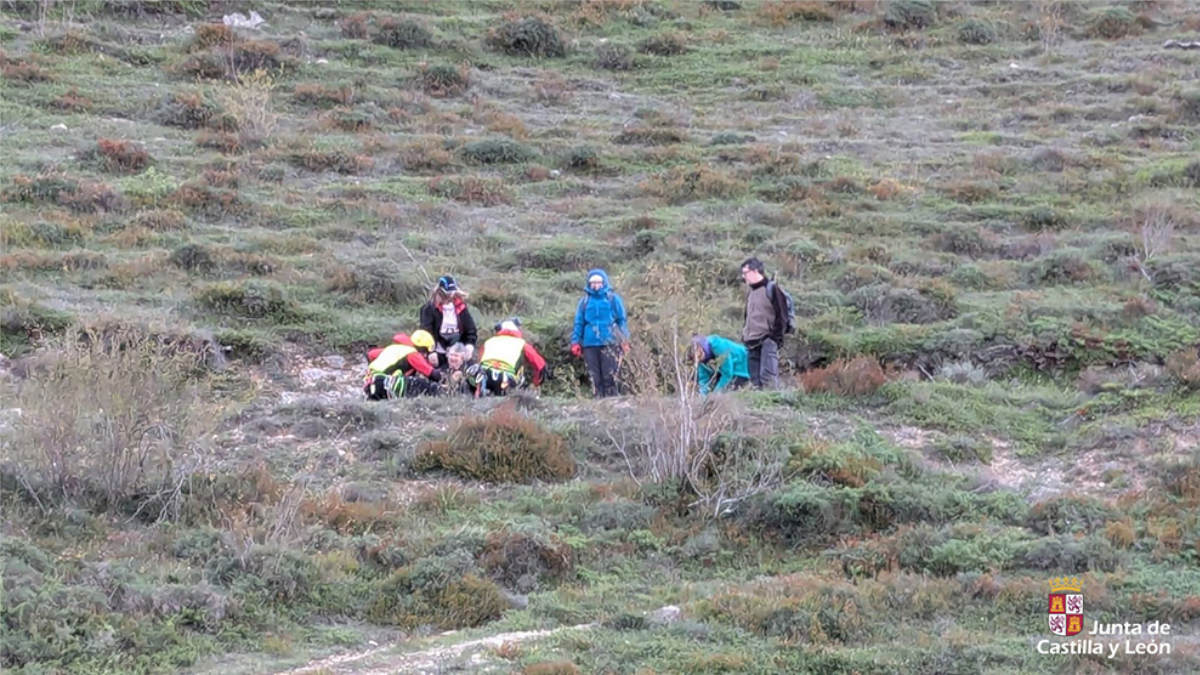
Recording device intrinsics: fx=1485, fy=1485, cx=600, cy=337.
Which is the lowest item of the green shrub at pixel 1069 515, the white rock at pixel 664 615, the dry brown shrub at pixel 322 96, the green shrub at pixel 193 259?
the green shrub at pixel 1069 515

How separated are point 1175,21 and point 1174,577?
2294cm

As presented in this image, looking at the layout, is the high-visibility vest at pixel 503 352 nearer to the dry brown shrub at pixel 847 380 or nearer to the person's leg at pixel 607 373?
the person's leg at pixel 607 373

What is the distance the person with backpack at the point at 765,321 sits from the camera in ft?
44.1

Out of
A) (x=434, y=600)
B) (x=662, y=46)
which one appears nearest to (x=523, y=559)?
(x=434, y=600)

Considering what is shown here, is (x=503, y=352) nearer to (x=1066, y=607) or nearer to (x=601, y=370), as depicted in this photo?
(x=601, y=370)

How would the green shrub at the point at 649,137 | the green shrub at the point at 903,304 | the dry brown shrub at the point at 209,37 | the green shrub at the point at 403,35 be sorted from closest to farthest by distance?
the green shrub at the point at 903,304
the green shrub at the point at 649,137
the dry brown shrub at the point at 209,37
the green shrub at the point at 403,35

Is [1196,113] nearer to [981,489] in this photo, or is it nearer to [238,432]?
[981,489]

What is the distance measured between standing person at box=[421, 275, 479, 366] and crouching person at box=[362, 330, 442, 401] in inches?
7.6

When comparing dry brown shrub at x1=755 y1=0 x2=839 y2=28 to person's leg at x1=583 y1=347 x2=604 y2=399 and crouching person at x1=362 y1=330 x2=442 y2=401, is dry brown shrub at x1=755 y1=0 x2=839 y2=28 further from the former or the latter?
crouching person at x1=362 y1=330 x2=442 y2=401

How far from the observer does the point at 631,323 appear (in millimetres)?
12055

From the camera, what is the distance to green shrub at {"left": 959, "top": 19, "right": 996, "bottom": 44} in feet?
91.9

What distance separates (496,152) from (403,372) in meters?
8.90

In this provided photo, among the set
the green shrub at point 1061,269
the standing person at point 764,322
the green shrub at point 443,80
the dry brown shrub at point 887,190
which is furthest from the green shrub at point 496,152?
the standing person at point 764,322

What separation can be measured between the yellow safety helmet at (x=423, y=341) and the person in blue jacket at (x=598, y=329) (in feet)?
4.30
